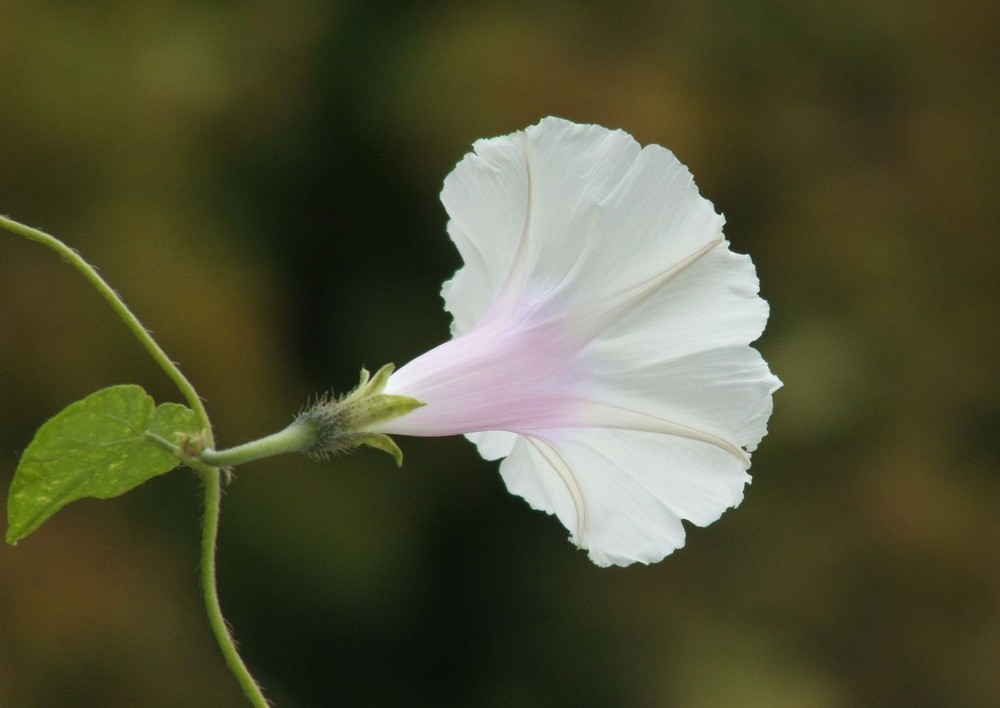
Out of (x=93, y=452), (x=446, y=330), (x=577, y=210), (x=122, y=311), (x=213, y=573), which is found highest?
(x=446, y=330)

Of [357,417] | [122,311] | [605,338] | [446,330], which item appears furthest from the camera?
[446,330]

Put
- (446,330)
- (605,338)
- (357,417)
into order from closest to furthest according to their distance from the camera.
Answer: (357,417)
(605,338)
(446,330)

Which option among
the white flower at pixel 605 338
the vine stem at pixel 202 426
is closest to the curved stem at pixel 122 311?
the vine stem at pixel 202 426

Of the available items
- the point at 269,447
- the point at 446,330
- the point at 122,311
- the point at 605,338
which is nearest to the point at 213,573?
the point at 269,447

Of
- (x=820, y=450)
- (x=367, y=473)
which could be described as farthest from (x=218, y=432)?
(x=820, y=450)

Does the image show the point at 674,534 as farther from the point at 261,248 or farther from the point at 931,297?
the point at 931,297

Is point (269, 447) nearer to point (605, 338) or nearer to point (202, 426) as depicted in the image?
point (202, 426)

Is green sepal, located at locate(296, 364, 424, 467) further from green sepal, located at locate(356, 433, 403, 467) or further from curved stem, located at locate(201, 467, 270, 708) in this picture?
curved stem, located at locate(201, 467, 270, 708)
